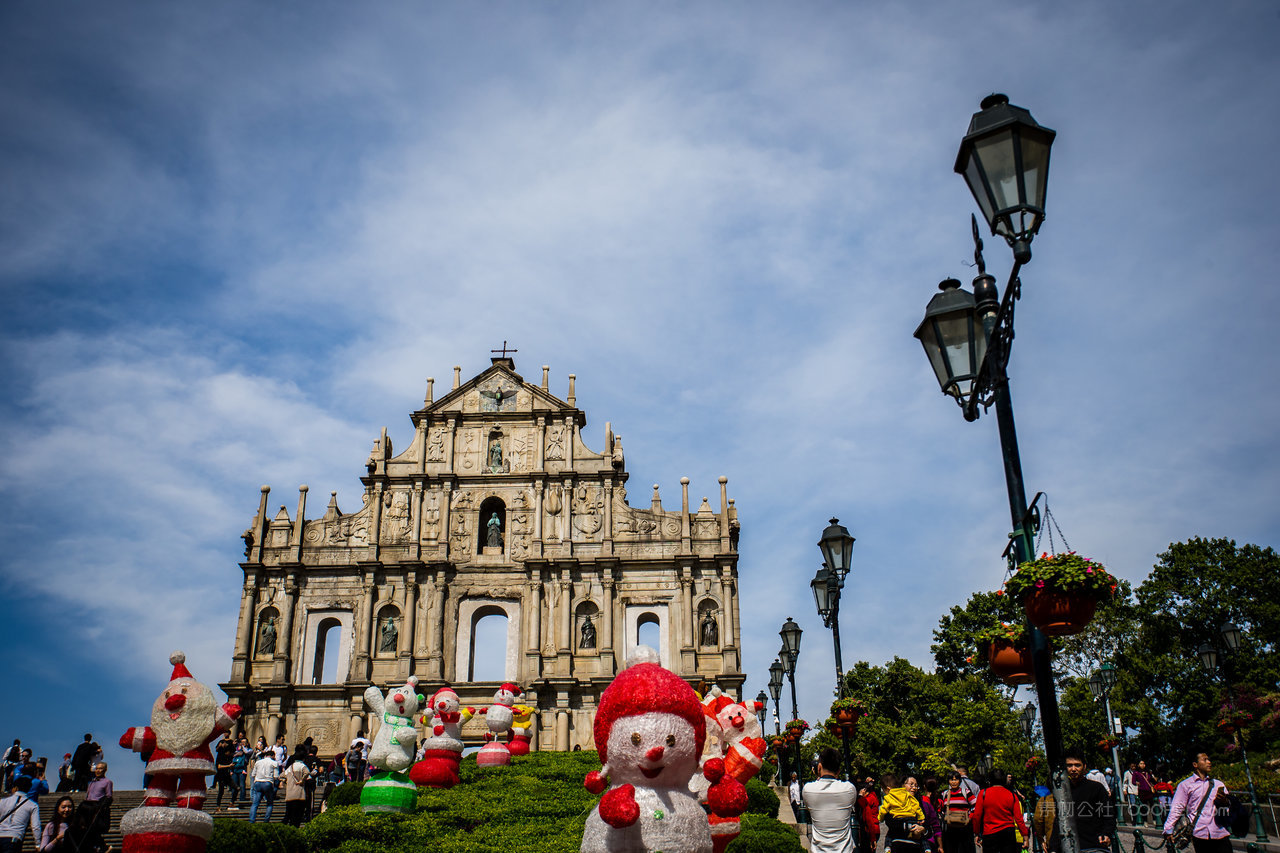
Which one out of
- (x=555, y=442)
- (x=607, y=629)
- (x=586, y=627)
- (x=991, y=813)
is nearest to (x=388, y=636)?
(x=586, y=627)

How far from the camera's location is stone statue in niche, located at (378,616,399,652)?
107ft

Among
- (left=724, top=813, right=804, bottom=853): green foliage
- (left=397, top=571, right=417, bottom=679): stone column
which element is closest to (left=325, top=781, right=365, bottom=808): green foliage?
(left=724, top=813, right=804, bottom=853): green foliage

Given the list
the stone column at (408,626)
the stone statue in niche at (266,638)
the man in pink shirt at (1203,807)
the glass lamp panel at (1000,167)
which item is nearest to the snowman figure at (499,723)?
the stone column at (408,626)

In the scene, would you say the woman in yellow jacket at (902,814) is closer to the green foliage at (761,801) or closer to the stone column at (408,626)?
the green foliage at (761,801)

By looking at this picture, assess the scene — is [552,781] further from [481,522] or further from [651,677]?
[481,522]

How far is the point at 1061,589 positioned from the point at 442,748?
566 inches

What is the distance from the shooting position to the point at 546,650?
106ft

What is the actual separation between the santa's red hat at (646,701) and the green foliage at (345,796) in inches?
467

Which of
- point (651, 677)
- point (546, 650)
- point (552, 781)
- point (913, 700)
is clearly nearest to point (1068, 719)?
point (913, 700)

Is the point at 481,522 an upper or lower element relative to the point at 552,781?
upper

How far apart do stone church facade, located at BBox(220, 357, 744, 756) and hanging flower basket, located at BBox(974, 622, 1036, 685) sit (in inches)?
981

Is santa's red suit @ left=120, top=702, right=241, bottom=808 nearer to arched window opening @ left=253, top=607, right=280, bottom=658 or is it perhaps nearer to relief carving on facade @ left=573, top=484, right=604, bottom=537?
arched window opening @ left=253, top=607, right=280, bottom=658

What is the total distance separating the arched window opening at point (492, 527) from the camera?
112ft

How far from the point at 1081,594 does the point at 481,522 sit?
30394 mm
